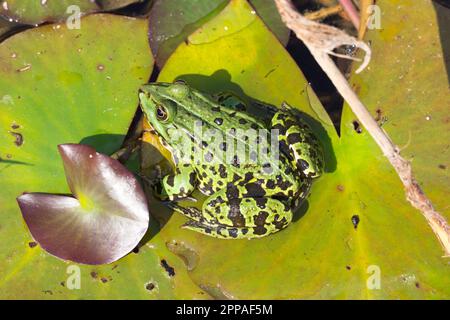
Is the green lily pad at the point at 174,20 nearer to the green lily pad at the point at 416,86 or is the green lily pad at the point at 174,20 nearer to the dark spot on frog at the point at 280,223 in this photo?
the green lily pad at the point at 416,86

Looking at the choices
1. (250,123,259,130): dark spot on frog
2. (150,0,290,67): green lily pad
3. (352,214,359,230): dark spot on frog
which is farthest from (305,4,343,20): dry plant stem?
(352,214,359,230): dark spot on frog

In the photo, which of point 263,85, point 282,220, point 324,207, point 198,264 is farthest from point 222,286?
point 263,85

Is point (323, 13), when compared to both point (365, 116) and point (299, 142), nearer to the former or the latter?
point (299, 142)

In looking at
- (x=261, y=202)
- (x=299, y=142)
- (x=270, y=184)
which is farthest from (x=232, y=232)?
(x=299, y=142)

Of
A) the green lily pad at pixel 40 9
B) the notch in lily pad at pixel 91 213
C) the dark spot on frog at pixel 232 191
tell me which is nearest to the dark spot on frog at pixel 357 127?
the dark spot on frog at pixel 232 191

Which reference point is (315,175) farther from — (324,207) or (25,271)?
(25,271)

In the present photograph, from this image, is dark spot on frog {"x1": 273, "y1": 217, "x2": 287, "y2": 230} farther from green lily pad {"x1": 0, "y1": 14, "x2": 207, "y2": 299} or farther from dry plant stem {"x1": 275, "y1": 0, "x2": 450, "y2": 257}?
dry plant stem {"x1": 275, "y1": 0, "x2": 450, "y2": 257}
